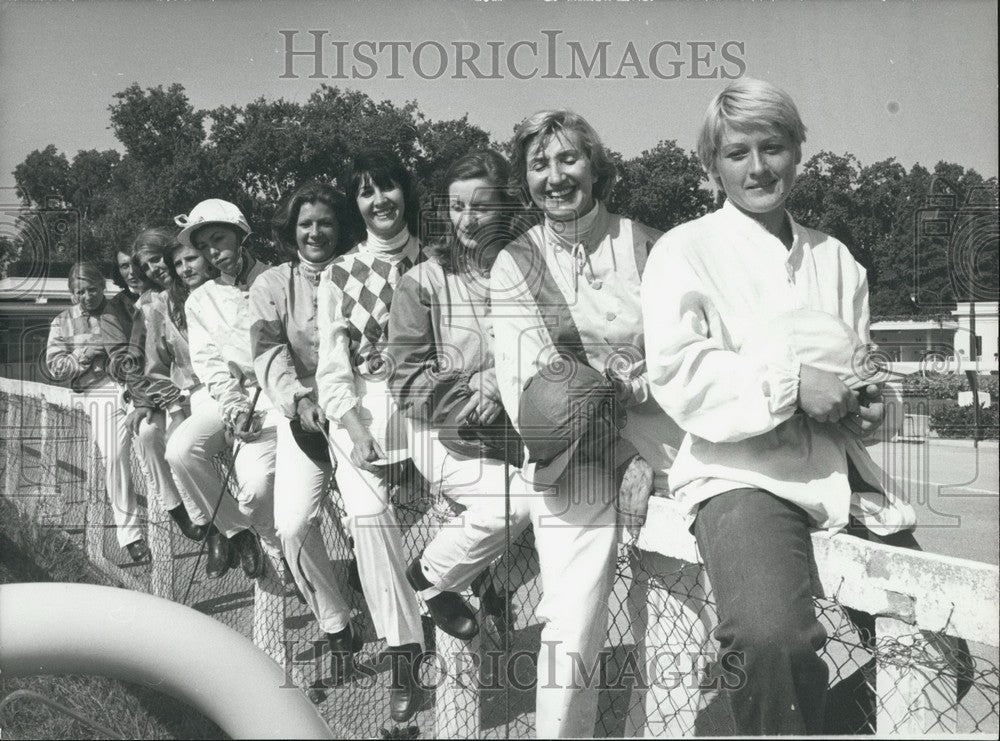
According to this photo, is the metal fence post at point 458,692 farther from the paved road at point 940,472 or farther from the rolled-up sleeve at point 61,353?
the rolled-up sleeve at point 61,353

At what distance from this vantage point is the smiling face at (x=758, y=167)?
2195 millimetres

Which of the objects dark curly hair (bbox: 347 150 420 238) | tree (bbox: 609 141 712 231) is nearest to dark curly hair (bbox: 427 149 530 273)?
dark curly hair (bbox: 347 150 420 238)

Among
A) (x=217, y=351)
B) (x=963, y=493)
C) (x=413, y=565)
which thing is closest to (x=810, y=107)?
(x=963, y=493)

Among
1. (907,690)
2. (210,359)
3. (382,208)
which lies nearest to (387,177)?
(382,208)

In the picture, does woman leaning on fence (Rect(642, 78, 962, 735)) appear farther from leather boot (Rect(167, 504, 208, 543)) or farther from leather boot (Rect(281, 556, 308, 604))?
leather boot (Rect(167, 504, 208, 543))

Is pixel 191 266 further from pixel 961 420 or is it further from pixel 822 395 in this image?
pixel 961 420

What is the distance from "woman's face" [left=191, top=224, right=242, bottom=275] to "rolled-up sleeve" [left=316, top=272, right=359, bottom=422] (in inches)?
12.2

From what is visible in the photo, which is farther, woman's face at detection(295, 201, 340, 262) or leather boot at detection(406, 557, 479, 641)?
woman's face at detection(295, 201, 340, 262)

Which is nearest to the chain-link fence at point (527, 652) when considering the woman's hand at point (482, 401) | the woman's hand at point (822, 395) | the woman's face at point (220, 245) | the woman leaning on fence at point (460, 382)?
the woman leaning on fence at point (460, 382)

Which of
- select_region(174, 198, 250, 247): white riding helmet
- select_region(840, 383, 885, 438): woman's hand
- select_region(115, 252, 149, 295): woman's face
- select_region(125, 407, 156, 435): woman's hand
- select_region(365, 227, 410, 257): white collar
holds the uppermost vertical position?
select_region(174, 198, 250, 247): white riding helmet

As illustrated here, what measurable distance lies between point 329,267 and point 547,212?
0.73 metres

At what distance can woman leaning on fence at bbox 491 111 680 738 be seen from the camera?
2244 millimetres

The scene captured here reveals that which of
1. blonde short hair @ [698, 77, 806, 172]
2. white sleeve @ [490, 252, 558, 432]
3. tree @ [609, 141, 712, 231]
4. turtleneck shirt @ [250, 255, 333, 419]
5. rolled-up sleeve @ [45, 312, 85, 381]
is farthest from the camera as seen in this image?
rolled-up sleeve @ [45, 312, 85, 381]

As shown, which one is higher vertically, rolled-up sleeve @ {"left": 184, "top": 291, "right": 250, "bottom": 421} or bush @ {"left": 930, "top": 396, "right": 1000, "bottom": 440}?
rolled-up sleeve @ {"left": 184, "top": 291, "right": 250, "bottom": 421}
